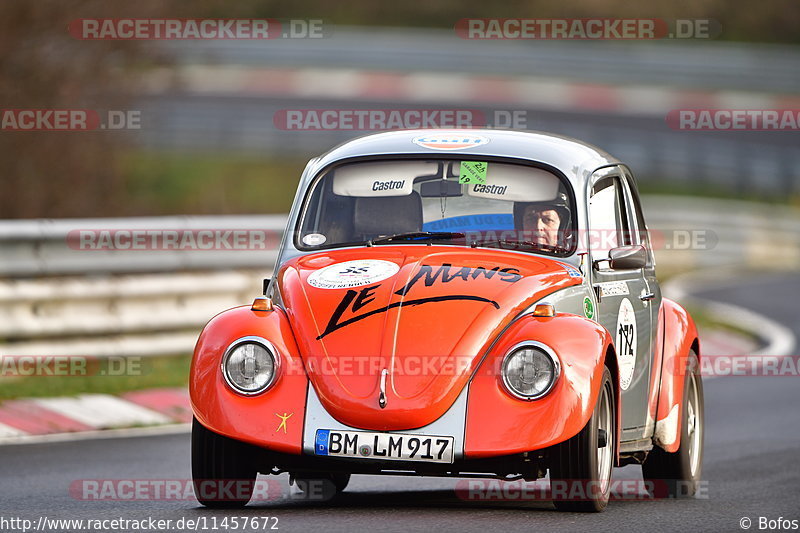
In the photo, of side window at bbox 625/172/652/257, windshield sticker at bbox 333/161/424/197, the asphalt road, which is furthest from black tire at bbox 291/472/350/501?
side window at bbox 625/172/652/257

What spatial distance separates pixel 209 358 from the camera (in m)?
7.21

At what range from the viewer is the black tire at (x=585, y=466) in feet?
23.0

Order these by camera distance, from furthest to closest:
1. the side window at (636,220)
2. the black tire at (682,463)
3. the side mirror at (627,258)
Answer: the side window at (636,220)
the black tire at (682,463)
the side mirror at (627,258)

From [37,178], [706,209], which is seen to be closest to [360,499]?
[37,178]

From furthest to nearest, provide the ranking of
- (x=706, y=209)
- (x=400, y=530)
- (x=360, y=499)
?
(x=706, y=209) < (x=360, y=499) < (x=400, y=530)

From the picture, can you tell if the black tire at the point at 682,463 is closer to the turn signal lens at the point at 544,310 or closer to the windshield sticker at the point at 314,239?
the turn signal lens at the point at 544,310

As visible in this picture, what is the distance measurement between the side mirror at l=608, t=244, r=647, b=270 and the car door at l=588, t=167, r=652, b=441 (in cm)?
10

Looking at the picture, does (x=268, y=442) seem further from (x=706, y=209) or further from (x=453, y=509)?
(x=706, y=209)

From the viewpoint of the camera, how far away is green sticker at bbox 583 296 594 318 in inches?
307

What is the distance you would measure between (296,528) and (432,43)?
122 ft

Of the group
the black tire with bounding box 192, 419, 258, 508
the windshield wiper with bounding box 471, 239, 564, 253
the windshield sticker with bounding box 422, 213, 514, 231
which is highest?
the windshield sticker with bounding box 422, 213, 514, 231

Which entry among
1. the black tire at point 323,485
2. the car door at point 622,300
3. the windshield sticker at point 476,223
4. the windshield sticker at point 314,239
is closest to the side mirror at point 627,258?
the car door at point 622,300

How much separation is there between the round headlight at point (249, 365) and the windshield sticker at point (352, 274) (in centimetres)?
49

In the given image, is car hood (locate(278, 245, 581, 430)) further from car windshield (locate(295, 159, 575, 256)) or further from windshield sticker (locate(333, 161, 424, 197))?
windshield sticker (locate(333, 161, 424, 197))
